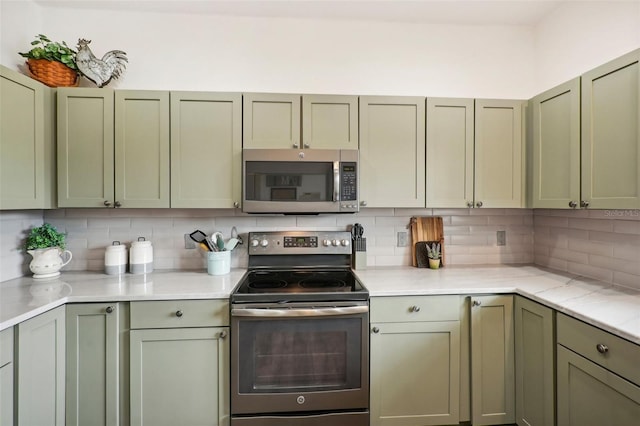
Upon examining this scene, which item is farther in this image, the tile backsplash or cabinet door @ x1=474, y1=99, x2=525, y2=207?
cabinet door @ x1=474, y1=99, x2=525, y2=207

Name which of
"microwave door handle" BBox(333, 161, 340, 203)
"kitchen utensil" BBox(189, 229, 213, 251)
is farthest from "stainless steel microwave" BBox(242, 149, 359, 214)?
"kitchen utensil" BBox(189, 229, 213, 251)

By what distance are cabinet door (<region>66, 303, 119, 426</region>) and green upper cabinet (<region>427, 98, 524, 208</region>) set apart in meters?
2.11

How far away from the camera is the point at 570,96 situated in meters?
1.77

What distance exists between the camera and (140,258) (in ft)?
6.88

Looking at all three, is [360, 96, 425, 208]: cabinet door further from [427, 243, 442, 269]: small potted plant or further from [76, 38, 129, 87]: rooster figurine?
[76, 38, 129, 87]: rooster figurine

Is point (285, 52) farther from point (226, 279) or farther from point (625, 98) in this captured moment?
point (625, 98)

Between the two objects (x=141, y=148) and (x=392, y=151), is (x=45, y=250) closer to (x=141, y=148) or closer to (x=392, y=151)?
(x=141, y=148)

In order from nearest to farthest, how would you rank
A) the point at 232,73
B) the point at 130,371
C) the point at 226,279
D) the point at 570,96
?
1. the point at 130,371
2. the point at 570,96
3. the point at 226,279
4. the point at 232,73

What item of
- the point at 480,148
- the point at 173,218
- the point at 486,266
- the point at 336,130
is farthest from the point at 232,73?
the point at 486,266

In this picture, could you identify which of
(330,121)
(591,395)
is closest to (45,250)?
(330,121)

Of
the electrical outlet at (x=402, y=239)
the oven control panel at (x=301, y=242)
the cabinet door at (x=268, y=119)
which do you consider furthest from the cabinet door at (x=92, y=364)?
the electrical outlet at (x=402, y=239)

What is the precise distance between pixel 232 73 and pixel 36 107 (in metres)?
1.24

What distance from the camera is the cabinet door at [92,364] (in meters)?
1.61

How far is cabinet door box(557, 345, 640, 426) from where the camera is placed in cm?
117
